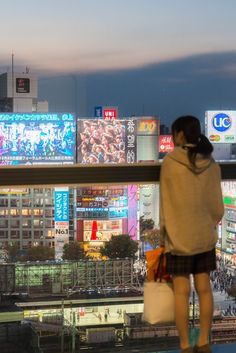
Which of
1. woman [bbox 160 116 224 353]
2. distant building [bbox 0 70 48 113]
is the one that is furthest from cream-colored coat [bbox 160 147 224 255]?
distant building [bbox 0 70 48 113]

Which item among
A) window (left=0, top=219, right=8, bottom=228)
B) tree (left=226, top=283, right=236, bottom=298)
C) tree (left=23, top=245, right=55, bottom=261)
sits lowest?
tree (left=226, top=283, right=236, bottom=298)

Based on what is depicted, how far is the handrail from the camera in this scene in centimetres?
258

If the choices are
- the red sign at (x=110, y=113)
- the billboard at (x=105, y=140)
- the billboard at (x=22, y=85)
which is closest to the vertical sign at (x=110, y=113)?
the red sign at (x=110, y=113)

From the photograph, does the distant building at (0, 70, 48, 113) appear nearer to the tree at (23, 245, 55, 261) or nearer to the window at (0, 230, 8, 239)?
the tree at (23, 245, 55, 261)

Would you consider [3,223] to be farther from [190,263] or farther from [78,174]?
[190,263]

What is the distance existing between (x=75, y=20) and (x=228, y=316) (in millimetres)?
98247

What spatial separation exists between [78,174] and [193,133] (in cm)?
63

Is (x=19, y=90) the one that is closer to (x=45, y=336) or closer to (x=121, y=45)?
(x=121, y=45)

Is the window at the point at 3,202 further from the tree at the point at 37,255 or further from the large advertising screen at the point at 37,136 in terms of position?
the large advertising screen at the point at 37,136

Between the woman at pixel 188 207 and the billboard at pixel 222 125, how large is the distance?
169 ft

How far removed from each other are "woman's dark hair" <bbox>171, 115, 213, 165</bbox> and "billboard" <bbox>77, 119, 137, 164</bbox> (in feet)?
179

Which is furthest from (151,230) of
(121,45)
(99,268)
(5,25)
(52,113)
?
(121,45)

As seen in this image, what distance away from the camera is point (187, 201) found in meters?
2.14

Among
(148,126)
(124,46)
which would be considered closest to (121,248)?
(148,126)
